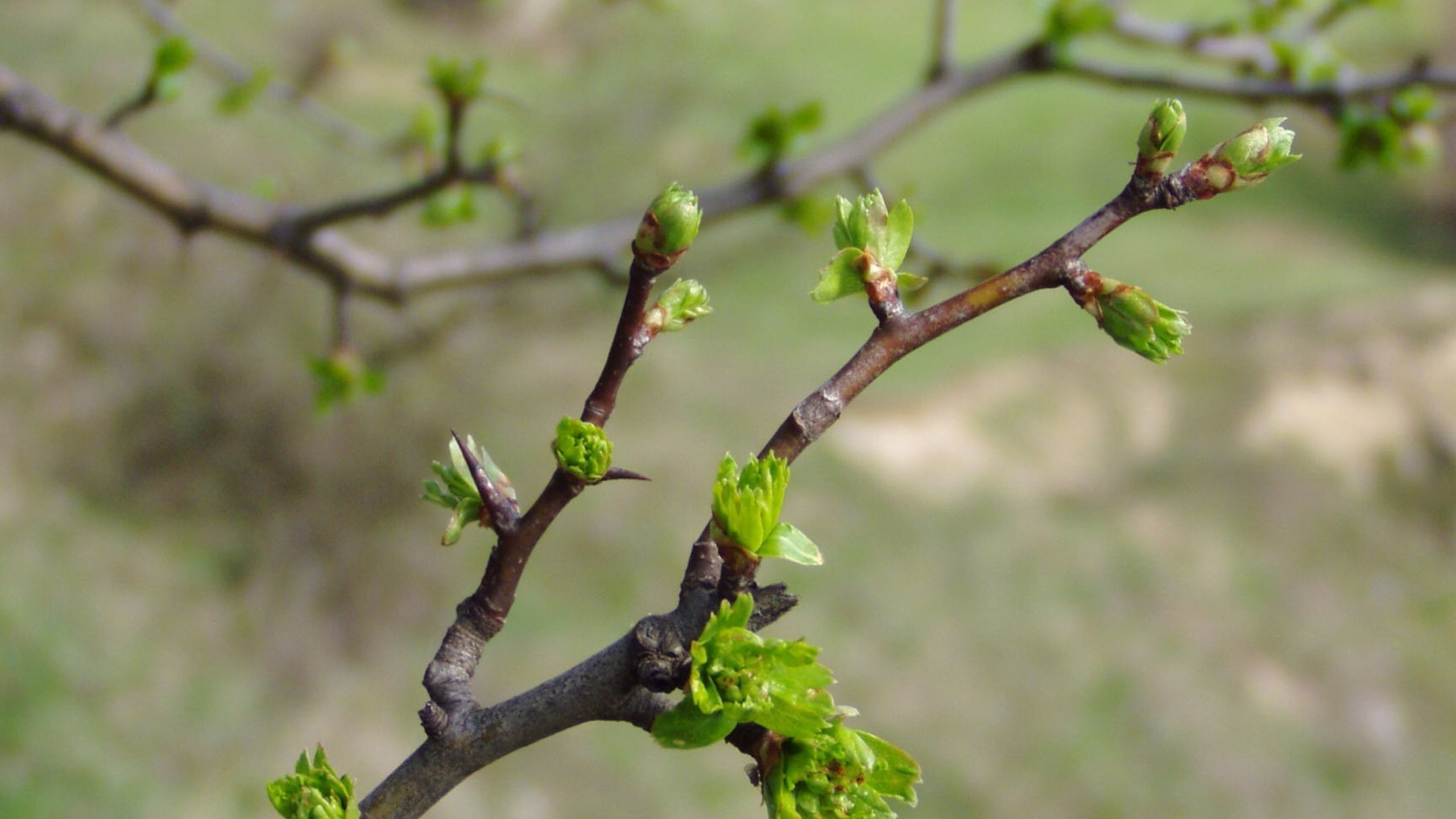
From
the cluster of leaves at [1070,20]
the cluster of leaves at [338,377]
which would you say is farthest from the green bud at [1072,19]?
the cluster of leaves at [338,377]

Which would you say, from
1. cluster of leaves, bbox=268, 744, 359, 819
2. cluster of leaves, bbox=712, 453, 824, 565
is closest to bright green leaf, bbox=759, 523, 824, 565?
cluster of leaves, bbox=712, 453, 824, 565

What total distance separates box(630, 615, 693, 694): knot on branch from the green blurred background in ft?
2.07

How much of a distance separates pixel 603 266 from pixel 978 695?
0.58m

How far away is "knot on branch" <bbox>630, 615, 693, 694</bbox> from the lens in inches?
9.3

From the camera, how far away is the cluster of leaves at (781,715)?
232 millimetres

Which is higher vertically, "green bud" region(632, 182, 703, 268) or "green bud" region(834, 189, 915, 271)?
"green bud" region(834, 189, 915, 271)

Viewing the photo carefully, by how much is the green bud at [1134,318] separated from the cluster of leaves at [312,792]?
20 centimetres

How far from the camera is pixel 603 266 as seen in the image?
77 cm

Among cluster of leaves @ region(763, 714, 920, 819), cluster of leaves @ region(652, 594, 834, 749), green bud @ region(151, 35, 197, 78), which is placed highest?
green bud @ region(151, 35, 197, 78)

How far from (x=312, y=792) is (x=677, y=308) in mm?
136

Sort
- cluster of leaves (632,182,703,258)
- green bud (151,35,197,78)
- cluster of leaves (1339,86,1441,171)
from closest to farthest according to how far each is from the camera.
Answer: cluster of leaves (632,182,703,258), green bud (151,35,197,78), cluster of leaves (1339,86,1441,171)

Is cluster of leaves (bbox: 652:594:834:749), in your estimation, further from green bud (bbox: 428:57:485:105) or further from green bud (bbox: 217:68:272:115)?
green bud (bbox: 217:68:272:115)

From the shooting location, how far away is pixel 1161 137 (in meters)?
0.25

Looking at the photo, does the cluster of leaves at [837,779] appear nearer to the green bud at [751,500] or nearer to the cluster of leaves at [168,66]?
the green bud at [751,500]
